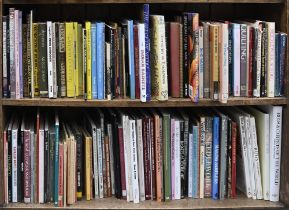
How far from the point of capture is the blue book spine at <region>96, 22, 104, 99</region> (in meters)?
1.71

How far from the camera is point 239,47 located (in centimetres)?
174

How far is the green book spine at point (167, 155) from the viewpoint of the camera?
5.79 feet

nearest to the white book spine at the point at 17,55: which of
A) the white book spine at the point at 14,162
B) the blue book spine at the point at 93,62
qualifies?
the white book spine at the point at 14,162

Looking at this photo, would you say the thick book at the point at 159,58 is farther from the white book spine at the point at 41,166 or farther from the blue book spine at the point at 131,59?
the white book spine at the point at 41,166

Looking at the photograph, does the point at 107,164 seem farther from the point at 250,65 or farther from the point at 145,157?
the point at 250,65

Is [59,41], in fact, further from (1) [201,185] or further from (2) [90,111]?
(1) [201,185]

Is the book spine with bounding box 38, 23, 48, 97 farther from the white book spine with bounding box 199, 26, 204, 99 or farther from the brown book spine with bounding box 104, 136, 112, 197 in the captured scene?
the white book spine with bounding box 199, 26, 204, 99

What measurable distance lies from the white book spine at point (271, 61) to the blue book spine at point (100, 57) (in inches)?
22.1

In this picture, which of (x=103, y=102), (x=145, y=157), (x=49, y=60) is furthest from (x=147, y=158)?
(x=49, y=60)

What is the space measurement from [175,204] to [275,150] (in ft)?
1.29

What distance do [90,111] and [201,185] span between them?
1.69 ft

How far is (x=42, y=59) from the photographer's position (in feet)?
5.65

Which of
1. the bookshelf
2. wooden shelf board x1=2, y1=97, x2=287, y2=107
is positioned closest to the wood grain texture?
the bookshelf

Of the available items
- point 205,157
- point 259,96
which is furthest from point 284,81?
point 205,157
